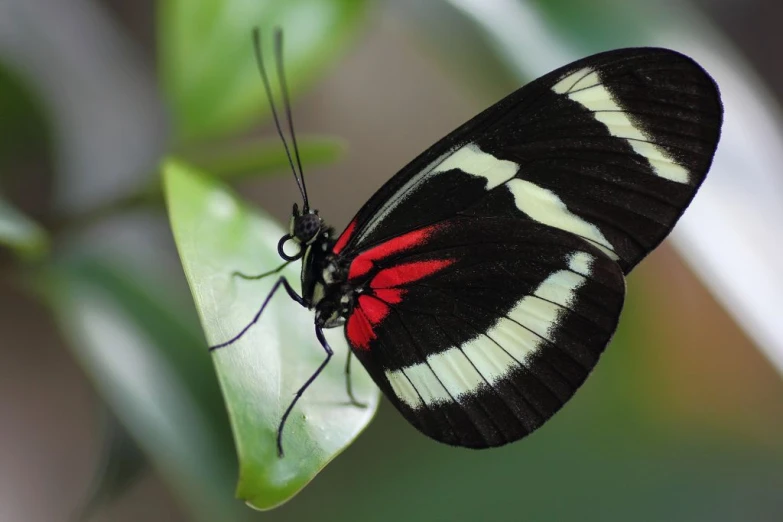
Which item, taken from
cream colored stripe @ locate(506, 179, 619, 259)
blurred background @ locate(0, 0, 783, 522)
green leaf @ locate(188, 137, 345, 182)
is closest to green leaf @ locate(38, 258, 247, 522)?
blurred background @ locate(0, 0, 783, 522)

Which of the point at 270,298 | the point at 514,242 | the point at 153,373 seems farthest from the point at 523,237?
the point at 153,373

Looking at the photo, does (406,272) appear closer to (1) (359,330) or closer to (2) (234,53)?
(1) (359,330)

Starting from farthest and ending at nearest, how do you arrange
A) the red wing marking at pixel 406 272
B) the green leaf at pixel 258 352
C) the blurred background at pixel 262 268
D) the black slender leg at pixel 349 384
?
the blurred background at pixel 262 268 → the red wing marking at pixel 406 272 → the black slender leg at pixel 349 384 → the green leaf at pixel 258 352

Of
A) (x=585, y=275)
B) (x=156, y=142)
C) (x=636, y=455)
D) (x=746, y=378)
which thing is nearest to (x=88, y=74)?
(x=156, y=142)

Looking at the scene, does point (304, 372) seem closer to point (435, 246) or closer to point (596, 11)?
point (435, 246)

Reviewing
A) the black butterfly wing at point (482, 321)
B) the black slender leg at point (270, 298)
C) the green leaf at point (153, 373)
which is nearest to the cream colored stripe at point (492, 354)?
the black butterfly wing at point (482, 321)

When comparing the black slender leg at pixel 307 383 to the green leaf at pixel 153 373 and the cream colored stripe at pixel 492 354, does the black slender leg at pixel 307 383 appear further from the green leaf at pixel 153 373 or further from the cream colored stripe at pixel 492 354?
the green leaf at pixel 153 373

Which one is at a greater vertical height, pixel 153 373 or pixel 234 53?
pixel 234 53
